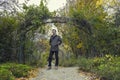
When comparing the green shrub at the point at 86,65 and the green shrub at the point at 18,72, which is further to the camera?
the green shrub at the point at 86,65

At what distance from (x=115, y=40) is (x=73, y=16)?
2928mm

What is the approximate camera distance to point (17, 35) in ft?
64.1

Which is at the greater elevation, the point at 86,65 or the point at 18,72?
the point at 86,65

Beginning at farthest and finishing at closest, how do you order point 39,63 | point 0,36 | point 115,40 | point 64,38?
point 64,38
point 39,63
point 115,40
point 0,36

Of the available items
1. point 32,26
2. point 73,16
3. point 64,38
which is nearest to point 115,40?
point 73,16

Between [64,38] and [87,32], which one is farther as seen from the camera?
[64,38]

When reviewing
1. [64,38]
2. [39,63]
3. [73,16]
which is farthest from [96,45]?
[64,38]

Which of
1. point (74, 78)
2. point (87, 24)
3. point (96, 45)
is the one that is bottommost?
point (74, 78)

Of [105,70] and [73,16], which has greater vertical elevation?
[73,16]

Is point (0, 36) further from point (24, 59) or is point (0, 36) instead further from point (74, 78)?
point (74, 78)

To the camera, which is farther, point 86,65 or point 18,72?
point 86,65

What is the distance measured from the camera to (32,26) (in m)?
20.7

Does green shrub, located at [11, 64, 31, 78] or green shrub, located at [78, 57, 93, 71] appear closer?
green shrub, located at [11, 64, 31, 78]

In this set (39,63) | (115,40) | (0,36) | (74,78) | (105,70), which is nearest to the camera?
(105,70)
